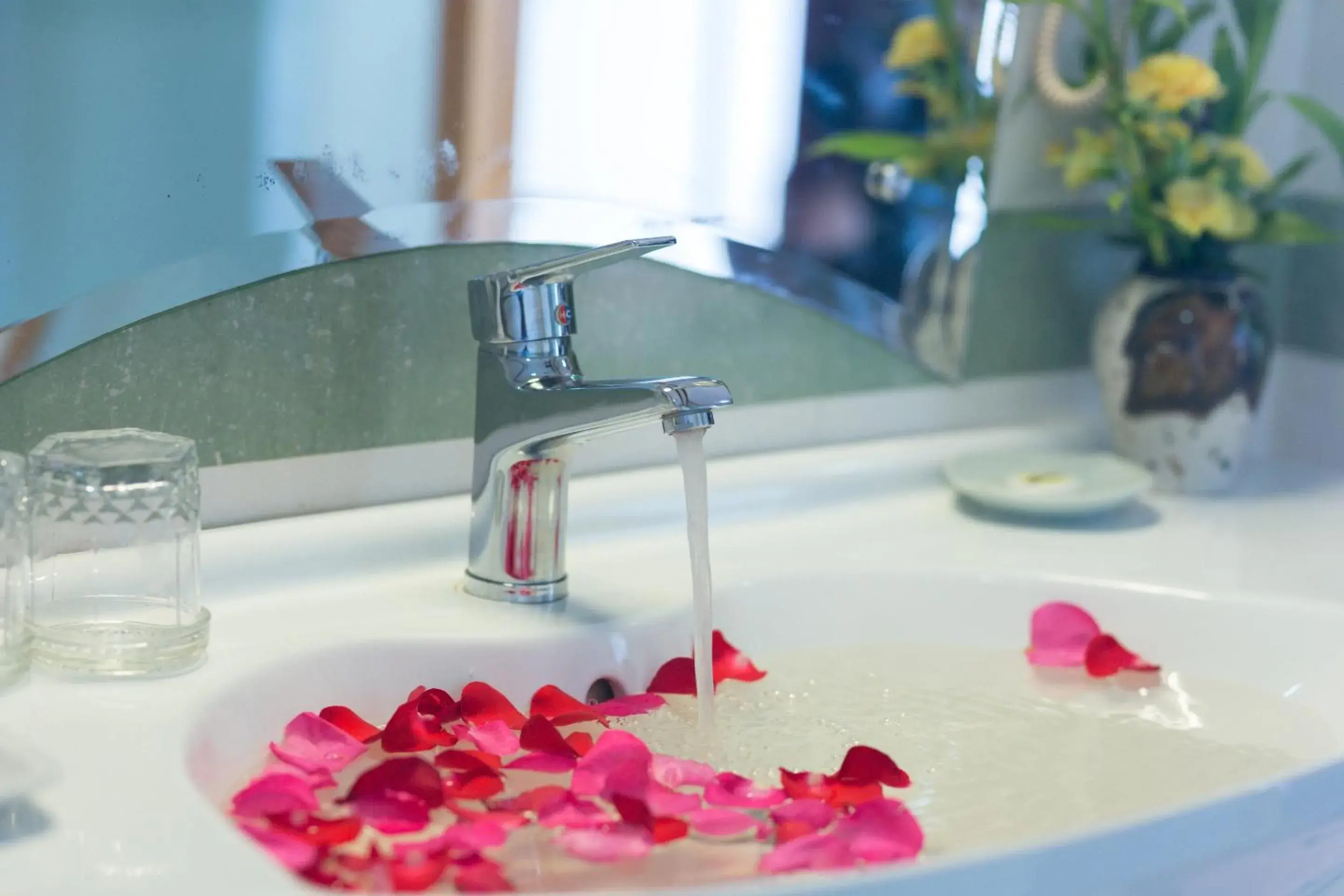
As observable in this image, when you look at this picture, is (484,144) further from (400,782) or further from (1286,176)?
(1286,176)

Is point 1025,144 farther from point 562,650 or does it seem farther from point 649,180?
point 562,650

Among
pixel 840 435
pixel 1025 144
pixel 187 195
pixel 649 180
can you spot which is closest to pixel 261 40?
pixel 187 195

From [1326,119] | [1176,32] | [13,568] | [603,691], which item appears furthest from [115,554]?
[1326,119]

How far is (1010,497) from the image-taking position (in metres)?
1.10

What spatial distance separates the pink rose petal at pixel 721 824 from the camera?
26.7 inches

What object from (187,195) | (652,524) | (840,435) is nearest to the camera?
(187,195)

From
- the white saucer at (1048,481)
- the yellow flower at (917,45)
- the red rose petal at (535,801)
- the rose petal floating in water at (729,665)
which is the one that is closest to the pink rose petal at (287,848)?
the red rose petal at (535,801)

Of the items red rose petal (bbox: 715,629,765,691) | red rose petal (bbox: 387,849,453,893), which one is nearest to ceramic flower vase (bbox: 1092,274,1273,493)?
red rose petal (bbox: 715,629,765,691)

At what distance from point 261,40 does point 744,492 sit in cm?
45

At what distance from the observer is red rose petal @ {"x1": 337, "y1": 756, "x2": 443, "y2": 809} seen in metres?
0.67

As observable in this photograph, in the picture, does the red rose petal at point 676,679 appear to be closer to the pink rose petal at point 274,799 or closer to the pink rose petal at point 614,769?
the pink rose petal at point 614,769

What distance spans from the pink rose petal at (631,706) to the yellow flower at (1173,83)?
630mm

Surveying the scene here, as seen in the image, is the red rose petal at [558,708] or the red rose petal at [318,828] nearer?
the red rose petal at [318,828]

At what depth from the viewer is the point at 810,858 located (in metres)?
0.64
